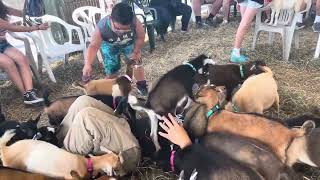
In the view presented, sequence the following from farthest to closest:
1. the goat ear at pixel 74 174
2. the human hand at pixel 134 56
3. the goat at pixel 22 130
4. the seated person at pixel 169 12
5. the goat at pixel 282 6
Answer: the seated person at pixel 169 12, the goat at pixel 282 6, the human hand at pixel 134 56, the goat at pixel 22 130, the goat ear at pixel 74 174

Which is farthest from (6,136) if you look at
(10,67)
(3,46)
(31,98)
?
(3,46)

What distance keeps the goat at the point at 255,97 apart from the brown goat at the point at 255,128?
1.76ft

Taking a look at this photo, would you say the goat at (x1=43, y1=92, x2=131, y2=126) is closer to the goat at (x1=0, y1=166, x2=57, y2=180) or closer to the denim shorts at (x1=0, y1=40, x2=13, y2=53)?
the goat at (x1=0, y1=166, x2=57, y2=180)

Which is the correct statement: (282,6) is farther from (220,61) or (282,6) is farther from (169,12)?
(169,12)

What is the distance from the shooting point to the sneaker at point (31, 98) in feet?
16.9

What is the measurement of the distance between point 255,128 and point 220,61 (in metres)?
3.29

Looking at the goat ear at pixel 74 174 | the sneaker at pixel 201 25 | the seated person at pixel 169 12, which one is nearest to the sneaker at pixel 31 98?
the goat ear at pixel 74 174

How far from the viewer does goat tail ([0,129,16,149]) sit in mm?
3061

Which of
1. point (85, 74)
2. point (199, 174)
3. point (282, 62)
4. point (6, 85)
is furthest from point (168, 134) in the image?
point (6, 85)

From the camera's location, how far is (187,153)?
273cm

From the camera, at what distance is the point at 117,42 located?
4820mm

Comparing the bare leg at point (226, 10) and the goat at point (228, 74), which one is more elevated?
the bare leg at point (226, 10)

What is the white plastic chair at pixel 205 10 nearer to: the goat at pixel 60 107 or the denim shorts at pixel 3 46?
the denim shorts at pixel 3 46

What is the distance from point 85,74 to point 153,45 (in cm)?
284
